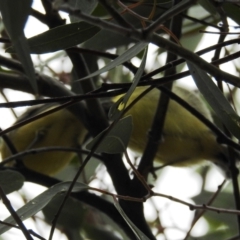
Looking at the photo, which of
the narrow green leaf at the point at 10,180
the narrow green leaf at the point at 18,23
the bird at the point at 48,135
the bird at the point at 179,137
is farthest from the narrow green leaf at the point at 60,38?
the bird at the point at 48,135

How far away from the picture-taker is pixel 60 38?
25.2 inches

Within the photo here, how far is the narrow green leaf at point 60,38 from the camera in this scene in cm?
62

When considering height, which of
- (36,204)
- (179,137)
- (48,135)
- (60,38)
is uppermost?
(48,135)

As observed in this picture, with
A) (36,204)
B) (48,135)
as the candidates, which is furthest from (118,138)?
(48,135)

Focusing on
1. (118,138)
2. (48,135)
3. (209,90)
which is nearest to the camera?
(209,90)

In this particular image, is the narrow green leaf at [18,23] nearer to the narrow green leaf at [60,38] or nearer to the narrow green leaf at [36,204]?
the narrow green leaf at [60,38]

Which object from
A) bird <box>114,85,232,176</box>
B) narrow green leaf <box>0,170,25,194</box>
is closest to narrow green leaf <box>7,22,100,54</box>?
narrow green leaf <box>0,170,25,194</box>

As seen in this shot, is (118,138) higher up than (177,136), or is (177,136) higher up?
(177,136)

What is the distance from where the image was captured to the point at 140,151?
5.55 feet

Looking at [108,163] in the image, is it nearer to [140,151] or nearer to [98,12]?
[98,12]

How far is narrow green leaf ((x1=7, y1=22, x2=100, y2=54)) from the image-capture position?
2.04ft

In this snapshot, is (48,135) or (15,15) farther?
(48,135)

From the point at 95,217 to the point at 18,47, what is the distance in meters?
0.98

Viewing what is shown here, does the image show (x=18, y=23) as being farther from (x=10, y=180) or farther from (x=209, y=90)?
(x=10, y=180)
